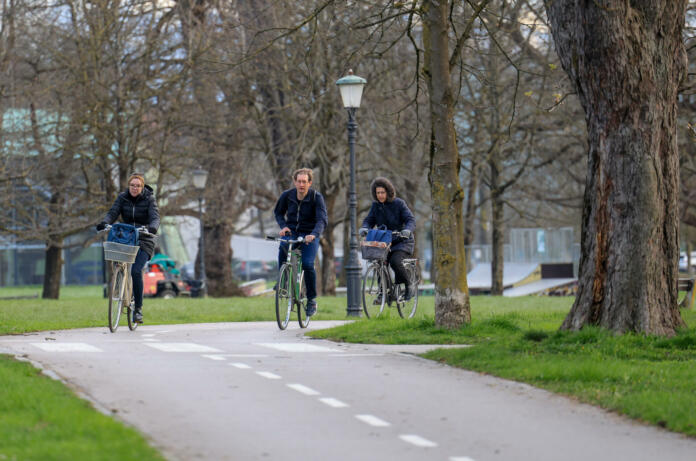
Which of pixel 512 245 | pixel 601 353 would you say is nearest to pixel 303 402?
pixel 601 353

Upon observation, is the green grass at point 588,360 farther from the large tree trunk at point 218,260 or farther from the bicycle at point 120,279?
the large tree trunk at point 218,260

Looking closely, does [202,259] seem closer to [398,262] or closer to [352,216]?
[352,216]

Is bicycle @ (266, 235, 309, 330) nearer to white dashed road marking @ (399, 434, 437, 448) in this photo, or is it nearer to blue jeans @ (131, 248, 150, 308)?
blue jeans @ (131, 248, 150, 308)

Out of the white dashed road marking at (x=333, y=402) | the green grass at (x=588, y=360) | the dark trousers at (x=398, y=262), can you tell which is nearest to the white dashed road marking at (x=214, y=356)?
the green grass at (x=588, y=360)

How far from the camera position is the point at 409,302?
1639cm

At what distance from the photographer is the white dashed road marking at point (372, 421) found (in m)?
6.81

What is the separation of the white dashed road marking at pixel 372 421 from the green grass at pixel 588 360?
1.61 metres

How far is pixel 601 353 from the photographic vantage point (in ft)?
32.6

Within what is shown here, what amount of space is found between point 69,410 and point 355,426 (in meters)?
1.70

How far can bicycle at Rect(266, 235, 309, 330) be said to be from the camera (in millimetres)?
13836

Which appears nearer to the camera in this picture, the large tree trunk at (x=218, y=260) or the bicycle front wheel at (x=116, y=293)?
the bicycle front wheel at (x=116, y=293)

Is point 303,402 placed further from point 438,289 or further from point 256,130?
point 256,130

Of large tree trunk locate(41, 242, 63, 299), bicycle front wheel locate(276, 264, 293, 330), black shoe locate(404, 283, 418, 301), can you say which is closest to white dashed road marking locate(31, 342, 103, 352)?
bicycle front wheel locate(276, 264, 293, 330)

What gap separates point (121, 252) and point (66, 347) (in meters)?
2.04
